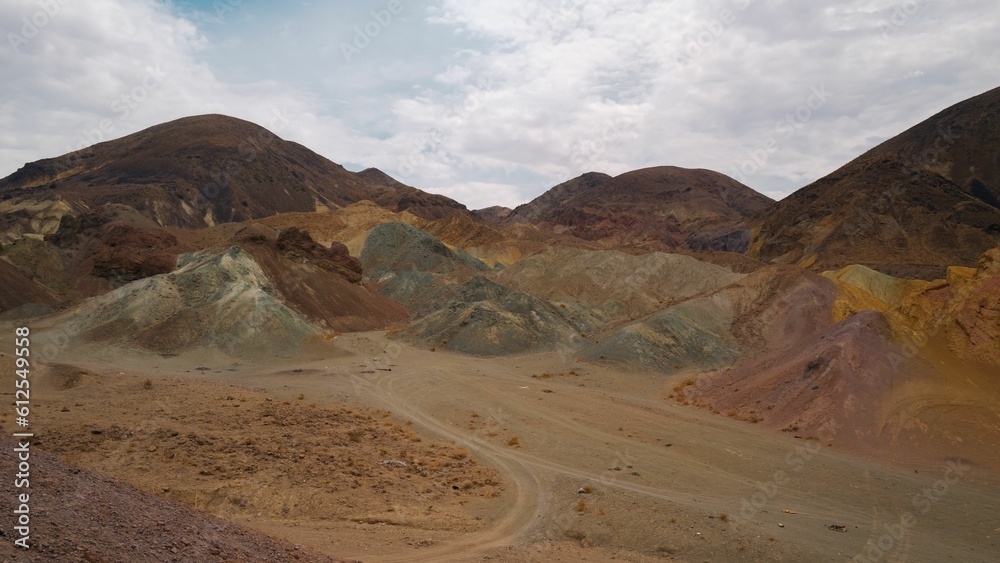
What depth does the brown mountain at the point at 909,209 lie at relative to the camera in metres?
72.4

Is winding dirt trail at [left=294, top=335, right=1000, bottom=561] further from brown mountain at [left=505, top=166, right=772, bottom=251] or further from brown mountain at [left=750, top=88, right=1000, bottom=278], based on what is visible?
brown mountain at [left=505, top=166, right=772, bottom=251]

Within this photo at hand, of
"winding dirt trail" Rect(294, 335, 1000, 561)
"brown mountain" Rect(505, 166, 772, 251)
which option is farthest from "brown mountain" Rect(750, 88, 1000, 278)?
"winding dirt trail" Rect(294, 335, 1000, 561)

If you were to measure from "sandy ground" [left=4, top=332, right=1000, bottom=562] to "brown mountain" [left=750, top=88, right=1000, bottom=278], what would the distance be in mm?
53189

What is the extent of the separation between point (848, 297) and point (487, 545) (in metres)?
37.5

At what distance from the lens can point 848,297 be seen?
131ft

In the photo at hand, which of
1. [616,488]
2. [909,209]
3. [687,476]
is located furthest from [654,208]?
[616,488]

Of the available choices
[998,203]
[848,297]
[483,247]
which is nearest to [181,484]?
[848,297]

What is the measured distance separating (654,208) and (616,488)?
140241 mm

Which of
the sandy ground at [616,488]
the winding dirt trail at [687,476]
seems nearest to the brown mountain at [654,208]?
the winding dirt trail at [687,476]

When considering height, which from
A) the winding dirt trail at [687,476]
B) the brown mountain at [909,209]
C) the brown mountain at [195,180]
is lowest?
the winding dirt trail at [687,476]

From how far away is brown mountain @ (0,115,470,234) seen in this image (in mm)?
97875

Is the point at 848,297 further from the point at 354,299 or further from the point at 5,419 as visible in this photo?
the point at 5,419

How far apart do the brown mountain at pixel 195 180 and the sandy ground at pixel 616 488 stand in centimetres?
8218

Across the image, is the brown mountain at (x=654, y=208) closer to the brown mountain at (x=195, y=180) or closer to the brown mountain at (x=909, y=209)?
the brown mountain at (x=909, y=209)
